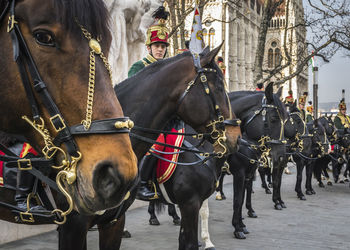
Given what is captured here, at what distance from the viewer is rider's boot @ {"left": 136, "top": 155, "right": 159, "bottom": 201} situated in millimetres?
4516

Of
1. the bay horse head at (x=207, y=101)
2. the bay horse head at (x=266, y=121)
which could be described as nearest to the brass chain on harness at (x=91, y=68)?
the bay horse head at (x=207, y=101)

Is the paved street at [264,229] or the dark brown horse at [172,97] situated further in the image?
the paved street at [264,229]

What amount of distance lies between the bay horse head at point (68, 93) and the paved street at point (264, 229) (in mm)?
4658

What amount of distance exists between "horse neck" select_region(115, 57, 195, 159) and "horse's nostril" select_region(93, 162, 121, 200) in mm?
1965

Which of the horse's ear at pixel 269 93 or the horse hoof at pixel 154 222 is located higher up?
the horse's ear at pixel 269 93

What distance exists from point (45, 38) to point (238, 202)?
19.3ft

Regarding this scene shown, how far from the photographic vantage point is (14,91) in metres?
1.58

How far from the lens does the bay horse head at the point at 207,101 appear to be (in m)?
3.79

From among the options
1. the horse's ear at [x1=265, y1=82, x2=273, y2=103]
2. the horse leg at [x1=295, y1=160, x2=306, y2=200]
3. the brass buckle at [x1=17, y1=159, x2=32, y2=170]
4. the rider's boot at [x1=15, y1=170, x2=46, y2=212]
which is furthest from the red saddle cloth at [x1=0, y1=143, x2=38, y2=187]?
the horse leg at [x1=295, y1=160, x2=306, y2=200]

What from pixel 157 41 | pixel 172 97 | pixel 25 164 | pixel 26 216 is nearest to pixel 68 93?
pixel 25 164

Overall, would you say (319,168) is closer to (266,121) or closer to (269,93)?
(266,121)

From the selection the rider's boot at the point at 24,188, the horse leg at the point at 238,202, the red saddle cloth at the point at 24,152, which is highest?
the red saddle cloth at the point at 24,152

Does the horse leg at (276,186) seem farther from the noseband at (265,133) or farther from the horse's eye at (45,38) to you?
the horse's eye at (45,38)

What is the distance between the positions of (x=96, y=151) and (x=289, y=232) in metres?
6.54
